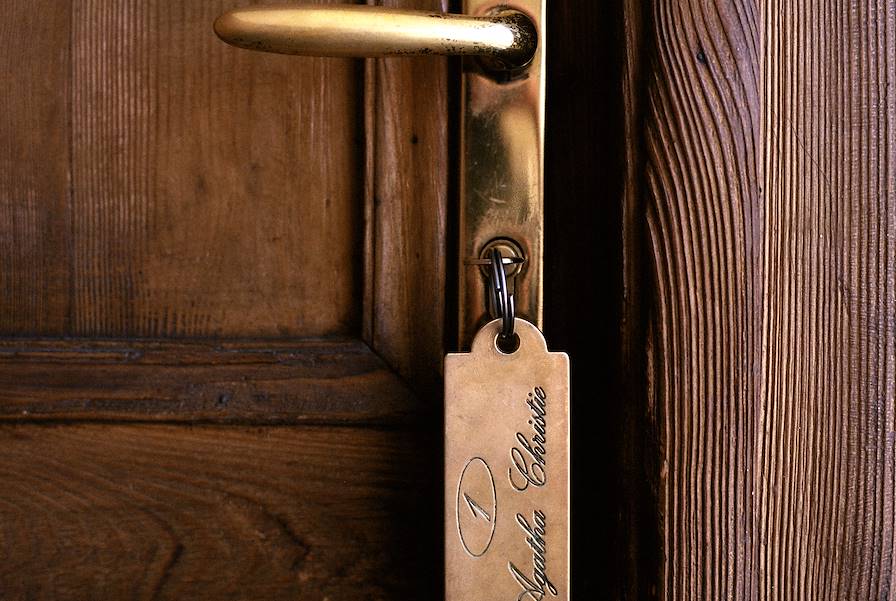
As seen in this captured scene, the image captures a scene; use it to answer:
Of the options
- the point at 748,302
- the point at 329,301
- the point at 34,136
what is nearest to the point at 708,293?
the point at 748,302

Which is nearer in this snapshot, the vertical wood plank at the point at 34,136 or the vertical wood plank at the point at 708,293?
the vertical wood plank at the point at 708,293

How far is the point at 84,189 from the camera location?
16.2 inches

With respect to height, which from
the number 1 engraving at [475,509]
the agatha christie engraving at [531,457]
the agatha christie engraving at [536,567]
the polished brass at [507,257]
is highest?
the polished brass at [507,257]

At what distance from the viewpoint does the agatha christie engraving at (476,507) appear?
332 mm

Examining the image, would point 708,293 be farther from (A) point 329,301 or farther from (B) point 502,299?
(A) point 329,301

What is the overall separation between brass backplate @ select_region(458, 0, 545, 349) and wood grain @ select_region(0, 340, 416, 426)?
A: 8 cm

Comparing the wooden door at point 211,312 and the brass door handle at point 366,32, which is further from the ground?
the brass door handle at point 366,32

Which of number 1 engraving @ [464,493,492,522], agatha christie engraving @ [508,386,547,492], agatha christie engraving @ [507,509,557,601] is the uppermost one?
agatha christie engraving @ [508,386,547,492]

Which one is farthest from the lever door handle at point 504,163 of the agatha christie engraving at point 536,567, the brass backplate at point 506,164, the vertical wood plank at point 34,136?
the vertical wood plank at point 34,136

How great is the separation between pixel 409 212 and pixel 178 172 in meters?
0.15

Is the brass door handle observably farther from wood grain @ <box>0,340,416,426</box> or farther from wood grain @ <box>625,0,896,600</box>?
wood grain @ <box>0,340,416,426</box>

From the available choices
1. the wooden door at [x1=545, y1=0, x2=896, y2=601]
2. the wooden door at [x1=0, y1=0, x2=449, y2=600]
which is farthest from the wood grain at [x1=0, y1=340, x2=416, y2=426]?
the wooden door at [x1=545, y1=0, x2=896, y2=601]

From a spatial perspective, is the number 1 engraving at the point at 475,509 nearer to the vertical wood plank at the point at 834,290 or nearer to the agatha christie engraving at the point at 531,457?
the agatha christie engraving at the point at 531,457

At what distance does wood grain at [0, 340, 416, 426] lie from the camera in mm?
394
